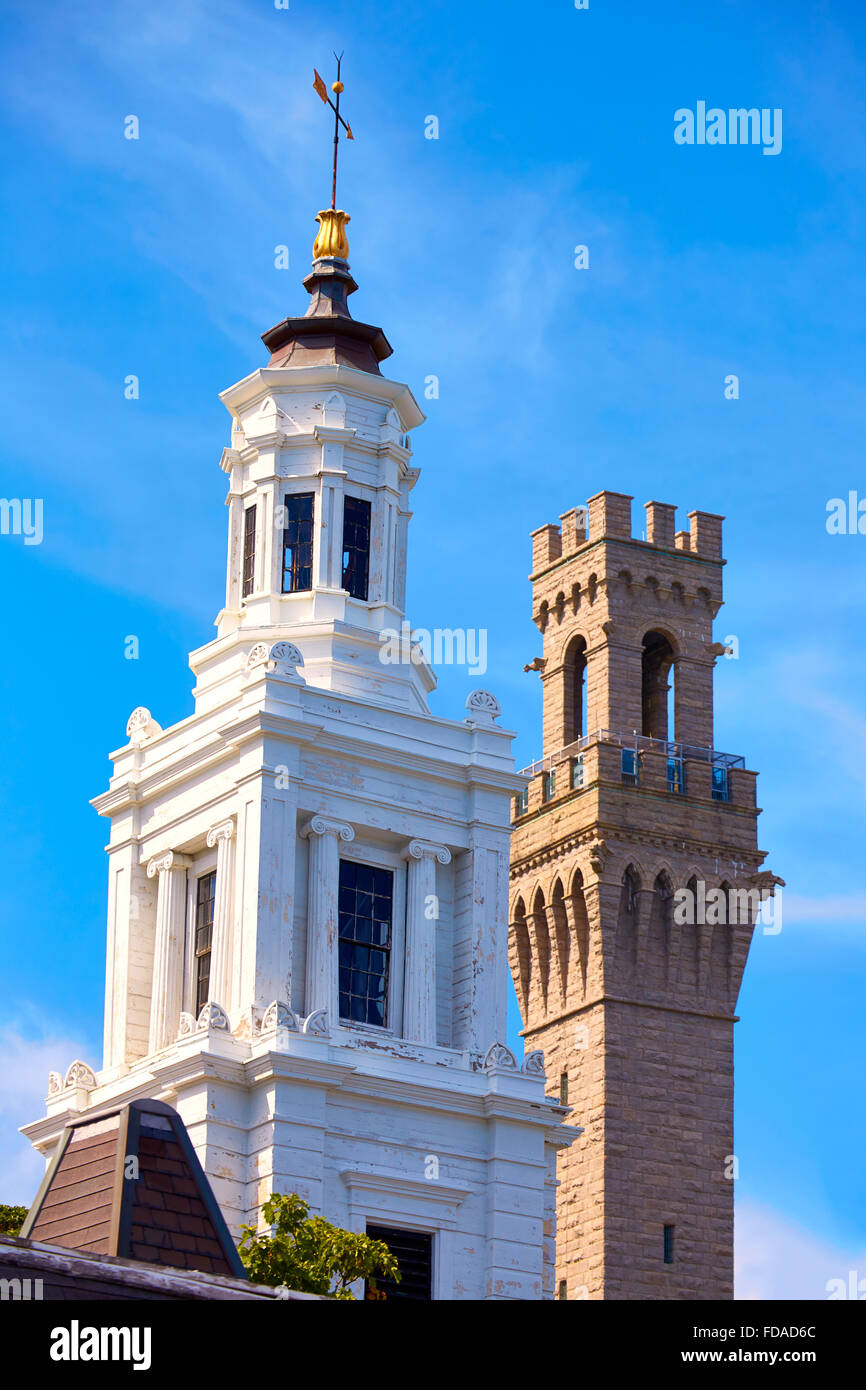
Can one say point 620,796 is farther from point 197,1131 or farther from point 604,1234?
point 197,1131

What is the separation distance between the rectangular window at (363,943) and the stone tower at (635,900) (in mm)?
25172

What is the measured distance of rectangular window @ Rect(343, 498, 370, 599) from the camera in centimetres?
4656

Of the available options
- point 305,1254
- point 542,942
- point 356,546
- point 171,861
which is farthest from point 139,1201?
point 542,942

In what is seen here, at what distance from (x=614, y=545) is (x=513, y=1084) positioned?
1387 inches

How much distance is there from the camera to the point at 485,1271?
41.2 meters

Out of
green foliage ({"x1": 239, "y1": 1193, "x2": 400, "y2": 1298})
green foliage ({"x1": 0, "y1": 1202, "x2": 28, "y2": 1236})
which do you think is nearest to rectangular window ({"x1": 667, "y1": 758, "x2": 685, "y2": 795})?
green foliage ({"x1": 0, "y1": 1202, "x2": 28, "y2": 1236})

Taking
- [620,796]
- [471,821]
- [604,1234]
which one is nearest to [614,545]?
[620,796]

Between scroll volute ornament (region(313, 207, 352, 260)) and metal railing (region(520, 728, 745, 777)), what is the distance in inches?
987

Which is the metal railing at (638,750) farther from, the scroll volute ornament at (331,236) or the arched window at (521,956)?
the scroll volute ornament at (331,236)

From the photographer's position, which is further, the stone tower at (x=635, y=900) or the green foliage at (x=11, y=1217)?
the stone tower at (x=635, y=900)

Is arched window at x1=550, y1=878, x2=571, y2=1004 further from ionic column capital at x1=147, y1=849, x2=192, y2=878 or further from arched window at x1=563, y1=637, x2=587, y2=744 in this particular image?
ionic column capital at x1=147, y1=849, x2=192, y2=878

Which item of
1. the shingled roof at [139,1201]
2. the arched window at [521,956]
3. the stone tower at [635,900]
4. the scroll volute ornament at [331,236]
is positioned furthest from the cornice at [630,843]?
the shingled roof at [139,1201]

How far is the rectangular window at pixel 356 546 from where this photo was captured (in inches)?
1833

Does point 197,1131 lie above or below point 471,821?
below
